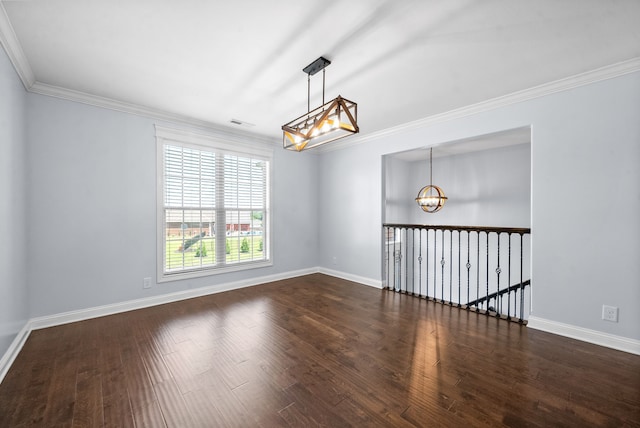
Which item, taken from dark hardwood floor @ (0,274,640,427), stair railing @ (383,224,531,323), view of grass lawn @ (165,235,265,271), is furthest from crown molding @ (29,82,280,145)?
stair railing @ (383,224,531,323)

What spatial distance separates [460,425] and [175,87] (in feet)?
12.9

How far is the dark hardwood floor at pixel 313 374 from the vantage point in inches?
65.3

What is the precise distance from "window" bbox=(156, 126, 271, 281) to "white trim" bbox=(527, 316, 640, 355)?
3996mm

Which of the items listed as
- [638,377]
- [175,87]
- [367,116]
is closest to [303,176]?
[367,116]

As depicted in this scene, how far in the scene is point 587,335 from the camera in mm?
2637

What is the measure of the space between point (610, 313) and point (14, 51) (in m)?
5.92

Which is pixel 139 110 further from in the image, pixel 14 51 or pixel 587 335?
pixel 587 335

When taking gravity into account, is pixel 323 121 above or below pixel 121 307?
above

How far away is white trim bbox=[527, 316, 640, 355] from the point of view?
243 cm

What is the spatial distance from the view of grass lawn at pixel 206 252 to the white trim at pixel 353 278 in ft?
4.65

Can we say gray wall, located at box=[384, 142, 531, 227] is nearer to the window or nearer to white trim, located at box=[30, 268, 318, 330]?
the window

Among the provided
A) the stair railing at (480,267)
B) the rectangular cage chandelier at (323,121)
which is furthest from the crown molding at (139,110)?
the stair railing at (480,267)

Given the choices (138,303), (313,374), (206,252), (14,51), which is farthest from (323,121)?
(138,303)

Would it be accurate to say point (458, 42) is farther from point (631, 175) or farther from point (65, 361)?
point (65, 361)
